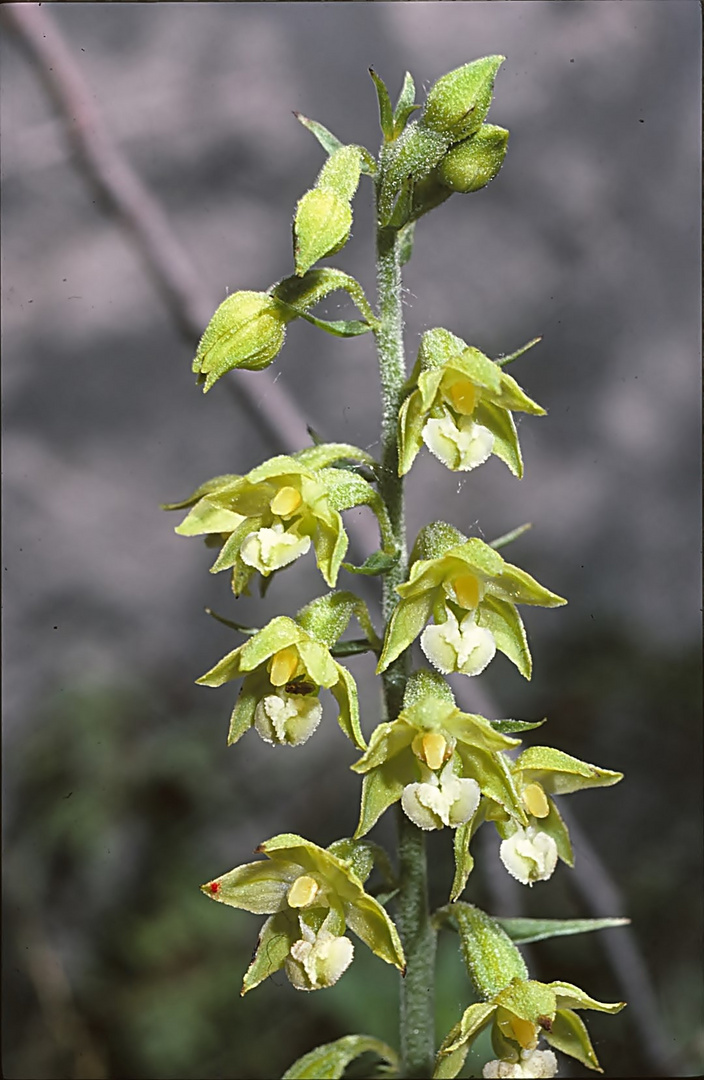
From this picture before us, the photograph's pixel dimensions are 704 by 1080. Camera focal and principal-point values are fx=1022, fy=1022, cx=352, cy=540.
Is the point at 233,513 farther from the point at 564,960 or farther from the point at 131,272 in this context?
the point at 131,272

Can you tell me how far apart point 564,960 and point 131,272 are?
113 inches

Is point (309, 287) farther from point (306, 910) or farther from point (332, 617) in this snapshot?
point (306, 910)

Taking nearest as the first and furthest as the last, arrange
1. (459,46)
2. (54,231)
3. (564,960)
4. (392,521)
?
(392,521)
(564,960)
(459,46)
(54,231)

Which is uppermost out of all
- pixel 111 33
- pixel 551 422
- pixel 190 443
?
pixel 111 33

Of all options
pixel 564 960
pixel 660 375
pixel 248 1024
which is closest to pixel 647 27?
pixel 660 375

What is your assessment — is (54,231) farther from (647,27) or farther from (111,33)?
(647,27)

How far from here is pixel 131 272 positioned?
3.92 meters

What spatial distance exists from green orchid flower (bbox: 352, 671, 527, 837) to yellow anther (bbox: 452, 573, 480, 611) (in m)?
0.14

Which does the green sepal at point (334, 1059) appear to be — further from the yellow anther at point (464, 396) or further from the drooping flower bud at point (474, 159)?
the drooping flower bud at point (474, 159)

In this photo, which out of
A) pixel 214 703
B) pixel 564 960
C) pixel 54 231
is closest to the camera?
pixel 564 960

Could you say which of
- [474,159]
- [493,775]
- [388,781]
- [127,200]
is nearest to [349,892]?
[388,781]

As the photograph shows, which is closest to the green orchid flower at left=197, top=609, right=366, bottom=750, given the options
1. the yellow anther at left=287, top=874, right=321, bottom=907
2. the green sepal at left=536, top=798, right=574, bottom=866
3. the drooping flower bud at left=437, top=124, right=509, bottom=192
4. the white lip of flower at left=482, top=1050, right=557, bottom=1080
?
the yellow anther at left=287, top=874, right=321, bottom=907

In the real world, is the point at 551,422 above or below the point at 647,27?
below

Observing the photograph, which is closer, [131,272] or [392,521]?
[392,521]
